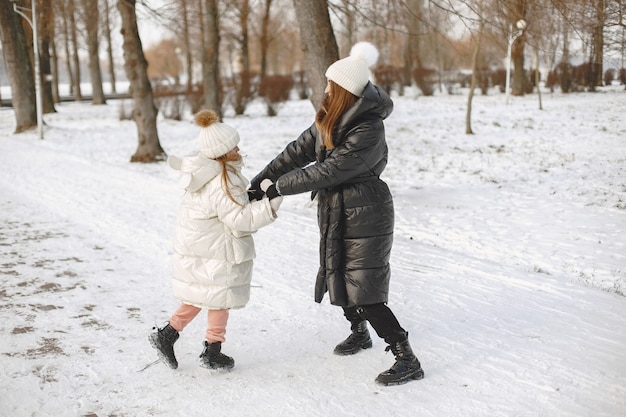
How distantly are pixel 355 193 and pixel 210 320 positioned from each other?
1.10m

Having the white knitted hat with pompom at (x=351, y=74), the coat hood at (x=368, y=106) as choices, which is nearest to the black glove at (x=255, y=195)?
the coat hood at (x=368, y=106)

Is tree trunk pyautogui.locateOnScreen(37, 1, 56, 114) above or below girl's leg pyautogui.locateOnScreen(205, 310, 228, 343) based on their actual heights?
above

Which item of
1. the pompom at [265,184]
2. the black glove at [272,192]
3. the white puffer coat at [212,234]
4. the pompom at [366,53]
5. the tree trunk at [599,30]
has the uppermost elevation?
the tree trunk at [599,30]

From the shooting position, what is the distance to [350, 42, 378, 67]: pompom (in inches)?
141

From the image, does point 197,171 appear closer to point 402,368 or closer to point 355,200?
point 355,200

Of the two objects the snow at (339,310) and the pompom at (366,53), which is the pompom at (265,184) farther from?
the snow at (339,310)

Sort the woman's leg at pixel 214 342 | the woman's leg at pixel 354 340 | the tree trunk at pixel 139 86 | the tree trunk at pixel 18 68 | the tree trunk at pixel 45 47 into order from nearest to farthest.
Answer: the woman's leg at pixel 214 342, the woman's leg at pixel 354 340, the tree trunk at pixel 139 86, the tree trunk at pixel 18 68, the tree trunk at pixel 45 47

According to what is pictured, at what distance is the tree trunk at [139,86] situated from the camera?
12.3m

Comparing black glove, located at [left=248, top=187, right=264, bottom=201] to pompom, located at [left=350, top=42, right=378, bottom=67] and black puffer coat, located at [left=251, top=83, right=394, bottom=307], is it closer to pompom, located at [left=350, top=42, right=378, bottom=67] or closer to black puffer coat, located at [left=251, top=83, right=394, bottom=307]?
black puffer coat, located at [left=251, top=83, right=394, bottom=307]

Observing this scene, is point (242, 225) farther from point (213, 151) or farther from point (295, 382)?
point (295, 382)

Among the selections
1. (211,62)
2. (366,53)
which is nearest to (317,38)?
(366,53)

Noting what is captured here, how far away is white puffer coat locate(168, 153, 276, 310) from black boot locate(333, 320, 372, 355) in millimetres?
782

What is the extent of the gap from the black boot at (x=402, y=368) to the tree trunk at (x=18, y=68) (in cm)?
1726

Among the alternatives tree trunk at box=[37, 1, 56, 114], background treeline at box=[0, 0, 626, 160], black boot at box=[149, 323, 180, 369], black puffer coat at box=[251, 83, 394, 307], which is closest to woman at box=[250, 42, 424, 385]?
black puffer coat at box=[251, 83, 394, 307]
